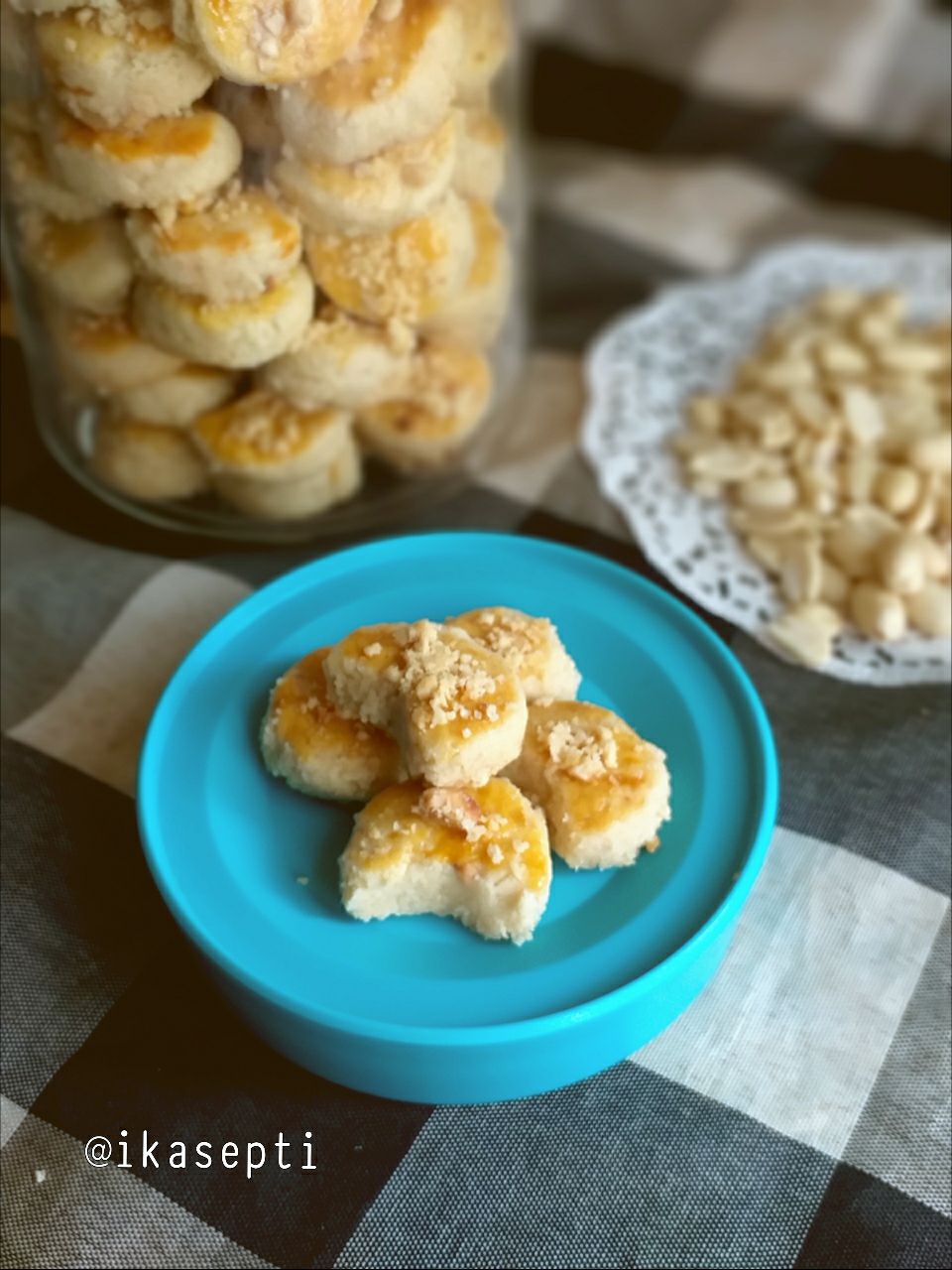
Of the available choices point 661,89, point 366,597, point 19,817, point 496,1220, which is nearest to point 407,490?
point 366,597

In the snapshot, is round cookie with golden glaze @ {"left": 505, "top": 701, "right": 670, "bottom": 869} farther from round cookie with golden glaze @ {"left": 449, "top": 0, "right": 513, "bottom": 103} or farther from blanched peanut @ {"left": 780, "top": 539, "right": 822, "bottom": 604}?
round cookie with golden glaze @ {"left": 449, "top": 0, "right": 513, "bottom": 103}

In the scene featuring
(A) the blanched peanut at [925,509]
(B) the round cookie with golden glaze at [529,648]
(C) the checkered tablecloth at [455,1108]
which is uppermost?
(B) the round cookie with golden glaze at [529,648]

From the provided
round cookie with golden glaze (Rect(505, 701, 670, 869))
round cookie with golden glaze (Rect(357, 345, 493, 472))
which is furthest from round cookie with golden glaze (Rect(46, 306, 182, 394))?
round cookie with golden glaze (Rect(505, 701, 670, 869))

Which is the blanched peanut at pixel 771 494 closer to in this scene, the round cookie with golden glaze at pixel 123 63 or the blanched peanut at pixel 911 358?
the blanched peanut at pixel 911 358

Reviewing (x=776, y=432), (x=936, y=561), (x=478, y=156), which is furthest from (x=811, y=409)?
(x=478, y=156)

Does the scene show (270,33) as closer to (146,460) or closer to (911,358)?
(146,460)

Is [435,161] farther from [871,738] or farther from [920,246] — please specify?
[920,246]

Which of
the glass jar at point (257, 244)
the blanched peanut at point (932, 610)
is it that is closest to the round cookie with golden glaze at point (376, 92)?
the glass jar at point (257, 244)
